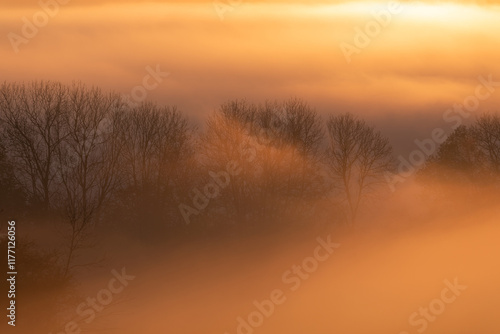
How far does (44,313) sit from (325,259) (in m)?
47.5

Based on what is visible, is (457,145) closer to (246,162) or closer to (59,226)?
(246,162)

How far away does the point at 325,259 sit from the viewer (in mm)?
83250

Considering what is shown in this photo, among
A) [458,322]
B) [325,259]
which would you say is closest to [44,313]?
[458,322]

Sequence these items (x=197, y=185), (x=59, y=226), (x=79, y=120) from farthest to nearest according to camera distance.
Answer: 1. (x=197, y=185)
2. (x=79, y=120)
3. (x=59, y=226)

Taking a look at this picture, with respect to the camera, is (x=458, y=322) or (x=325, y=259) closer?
(x=458, y=322)

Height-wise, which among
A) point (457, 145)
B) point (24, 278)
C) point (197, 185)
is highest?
point (457, 145)

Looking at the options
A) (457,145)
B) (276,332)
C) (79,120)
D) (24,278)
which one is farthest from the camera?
(457,145)

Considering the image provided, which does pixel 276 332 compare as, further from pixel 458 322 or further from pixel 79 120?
pixel 79 120

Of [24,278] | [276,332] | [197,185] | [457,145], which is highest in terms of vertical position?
[457,145]

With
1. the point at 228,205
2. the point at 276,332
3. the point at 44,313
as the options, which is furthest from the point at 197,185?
the point at 44,313

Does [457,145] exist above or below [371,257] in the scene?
above

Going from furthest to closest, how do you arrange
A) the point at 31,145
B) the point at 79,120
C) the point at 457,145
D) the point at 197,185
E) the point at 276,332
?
the point at 457,145 < the point at 197,185 < the point at 79,120 < the point at 31,145 < the point at 276,332

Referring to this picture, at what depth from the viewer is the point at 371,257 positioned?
85000mm

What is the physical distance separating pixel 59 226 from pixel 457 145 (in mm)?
42624
